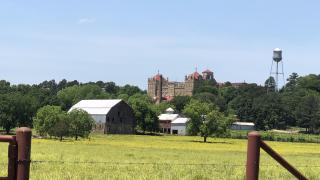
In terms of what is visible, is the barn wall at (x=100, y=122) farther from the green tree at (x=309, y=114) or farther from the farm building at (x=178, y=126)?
the green tree at (x=309, y=114)

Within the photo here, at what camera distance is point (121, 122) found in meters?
136

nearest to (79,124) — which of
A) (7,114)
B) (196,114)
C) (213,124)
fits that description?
(196,114)

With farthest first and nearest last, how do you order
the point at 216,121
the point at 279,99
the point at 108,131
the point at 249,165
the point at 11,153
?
the point at 279,99
the point at 108,131
the point at 216,121
the point at 249,165
the point at 11,153

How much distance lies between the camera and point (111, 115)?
439 ft

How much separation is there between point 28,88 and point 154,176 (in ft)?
553

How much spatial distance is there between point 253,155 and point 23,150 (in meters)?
2.52

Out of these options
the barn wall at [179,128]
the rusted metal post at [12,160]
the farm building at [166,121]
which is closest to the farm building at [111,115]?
the barn wall at [179,128]

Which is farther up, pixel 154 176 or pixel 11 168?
pixel 11 168

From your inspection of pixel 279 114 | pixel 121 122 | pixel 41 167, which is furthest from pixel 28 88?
pixel 41 167

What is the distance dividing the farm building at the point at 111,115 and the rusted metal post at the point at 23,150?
125201 millimetres

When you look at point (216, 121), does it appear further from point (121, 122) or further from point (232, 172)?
point (232, 172)

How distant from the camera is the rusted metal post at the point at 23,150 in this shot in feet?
18.4

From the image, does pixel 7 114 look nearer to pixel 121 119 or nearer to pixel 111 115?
pixel 111 115

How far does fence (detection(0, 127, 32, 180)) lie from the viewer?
18.4ft
